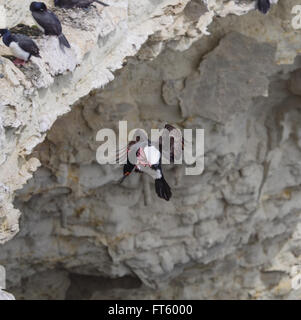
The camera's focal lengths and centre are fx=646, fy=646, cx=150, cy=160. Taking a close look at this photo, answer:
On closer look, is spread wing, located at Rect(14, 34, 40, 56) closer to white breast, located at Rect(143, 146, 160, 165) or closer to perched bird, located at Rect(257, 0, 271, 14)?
white breast, located at Rect(143, 146, 160, 165)

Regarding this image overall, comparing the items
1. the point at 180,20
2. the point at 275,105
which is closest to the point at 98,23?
the point at 180,20

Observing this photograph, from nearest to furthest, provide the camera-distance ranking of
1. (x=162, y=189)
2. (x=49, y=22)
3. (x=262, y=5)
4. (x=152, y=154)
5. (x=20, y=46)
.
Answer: (x=20, y=46)
(x=49, y=22)
(x=152, y=154)
(x=262, y=5)
(x=162, y=189)

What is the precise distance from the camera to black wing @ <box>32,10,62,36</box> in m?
3.02

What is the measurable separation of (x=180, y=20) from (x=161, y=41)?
166 mm

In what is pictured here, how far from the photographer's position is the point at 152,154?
3.71 meters

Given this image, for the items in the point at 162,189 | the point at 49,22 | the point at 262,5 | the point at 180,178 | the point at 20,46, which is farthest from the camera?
the point at 180,178

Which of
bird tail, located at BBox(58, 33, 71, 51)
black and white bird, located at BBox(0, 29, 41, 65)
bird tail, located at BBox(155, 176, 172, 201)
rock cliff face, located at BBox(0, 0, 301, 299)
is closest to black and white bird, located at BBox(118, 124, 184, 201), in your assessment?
bird tail, located at BBox(155, 176, 172, 201)

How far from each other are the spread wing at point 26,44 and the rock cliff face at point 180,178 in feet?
1.63

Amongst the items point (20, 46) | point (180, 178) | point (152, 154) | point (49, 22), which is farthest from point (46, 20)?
point (180, 178)

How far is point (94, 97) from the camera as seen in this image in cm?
468

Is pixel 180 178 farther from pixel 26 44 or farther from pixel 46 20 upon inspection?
pixel 26 44

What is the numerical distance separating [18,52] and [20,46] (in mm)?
29

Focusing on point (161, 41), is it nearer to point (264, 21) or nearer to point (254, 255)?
point (264, 21)

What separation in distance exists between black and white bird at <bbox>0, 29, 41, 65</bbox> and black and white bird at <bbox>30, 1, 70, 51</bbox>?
0.14m
